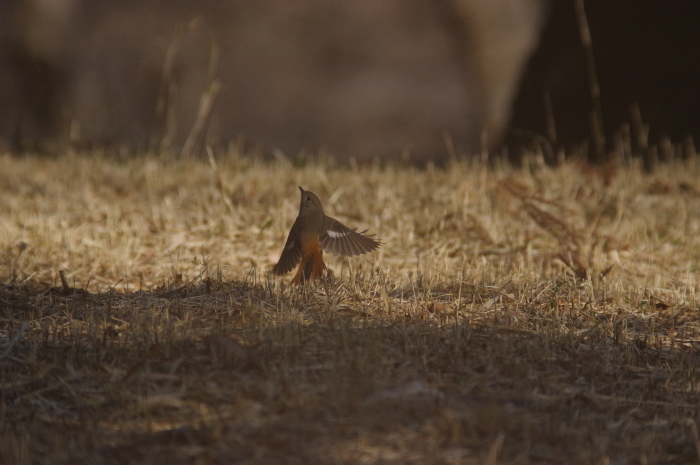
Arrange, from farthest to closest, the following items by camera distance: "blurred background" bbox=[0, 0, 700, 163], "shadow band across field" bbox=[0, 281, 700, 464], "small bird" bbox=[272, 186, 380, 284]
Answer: "blurred background" bbox=[0, 0, 700, 163] < "small bird" bbox=[272, 186, 380, 284] < "shadow band across field" bbox=[0, 281, 700, 464]

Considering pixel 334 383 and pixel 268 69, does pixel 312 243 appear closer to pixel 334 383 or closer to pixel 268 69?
pixel 334 383

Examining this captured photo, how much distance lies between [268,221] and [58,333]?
2.46 meters

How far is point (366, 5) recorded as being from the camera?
9.59 metres

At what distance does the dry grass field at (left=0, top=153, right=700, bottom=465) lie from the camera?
263 centimetres

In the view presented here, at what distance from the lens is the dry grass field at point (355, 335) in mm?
2635

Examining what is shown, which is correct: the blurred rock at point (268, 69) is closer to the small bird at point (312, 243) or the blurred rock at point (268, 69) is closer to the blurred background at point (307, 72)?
the blurred background at point (307, 72)

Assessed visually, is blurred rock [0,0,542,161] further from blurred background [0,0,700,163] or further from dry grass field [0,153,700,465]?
dry grass field [0,153,700,465]

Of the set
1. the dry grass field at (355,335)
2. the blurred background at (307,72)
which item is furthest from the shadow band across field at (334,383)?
the blurred background at (307,72)

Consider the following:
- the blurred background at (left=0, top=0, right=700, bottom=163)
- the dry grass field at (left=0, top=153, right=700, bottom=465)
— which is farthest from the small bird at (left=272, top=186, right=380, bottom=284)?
the blurred background at (left=0, top=0, right=700, bottom=163)

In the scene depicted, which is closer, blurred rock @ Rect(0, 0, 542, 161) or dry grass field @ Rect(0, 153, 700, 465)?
dry grass field @ Rect(0, 153, 700, 465)

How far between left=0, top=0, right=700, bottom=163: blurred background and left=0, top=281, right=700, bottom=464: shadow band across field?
5.83 metres

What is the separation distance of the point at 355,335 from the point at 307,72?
22.1 feet

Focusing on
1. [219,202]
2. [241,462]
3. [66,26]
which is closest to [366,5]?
[66,26]

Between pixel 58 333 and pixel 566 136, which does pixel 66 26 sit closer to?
pixel 566 136
